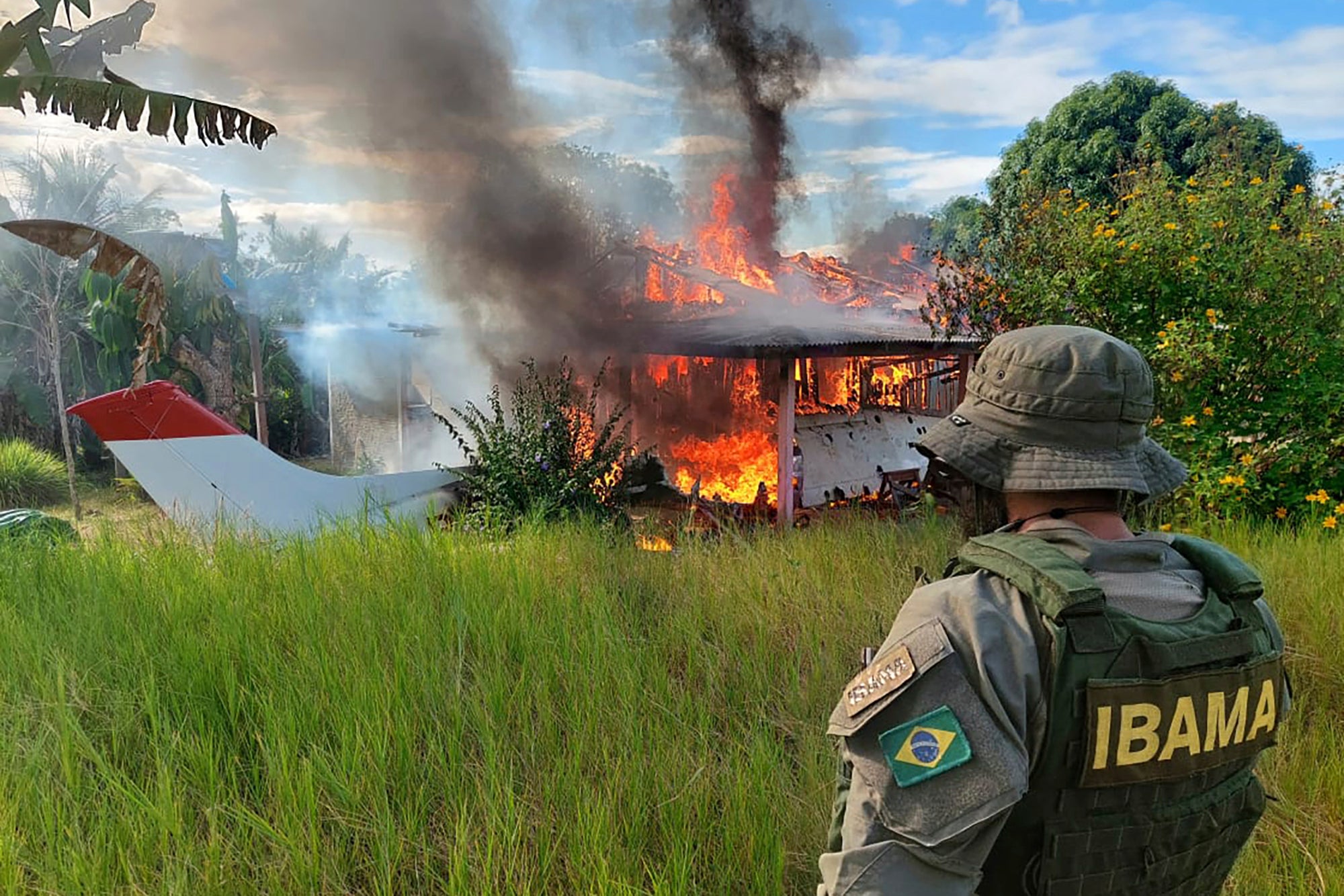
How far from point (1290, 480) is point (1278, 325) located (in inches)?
46.5

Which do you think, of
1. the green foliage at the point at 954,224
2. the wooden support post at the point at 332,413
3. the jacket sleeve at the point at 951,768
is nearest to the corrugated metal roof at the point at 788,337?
the jacket sleeve at the point at 951,768

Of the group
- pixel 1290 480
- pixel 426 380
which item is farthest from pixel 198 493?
pixel 1290 480

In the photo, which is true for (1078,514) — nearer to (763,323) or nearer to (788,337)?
(788,337)

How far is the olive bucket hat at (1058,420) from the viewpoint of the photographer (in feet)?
4.24

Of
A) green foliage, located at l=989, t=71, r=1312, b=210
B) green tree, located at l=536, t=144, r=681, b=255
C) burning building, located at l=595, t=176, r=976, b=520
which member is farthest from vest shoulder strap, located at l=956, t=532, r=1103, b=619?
green foliage, located at l=989, t=71, r=1312, b=210

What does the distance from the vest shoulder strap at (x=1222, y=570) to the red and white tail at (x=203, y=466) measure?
7.04m

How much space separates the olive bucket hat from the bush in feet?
52.3

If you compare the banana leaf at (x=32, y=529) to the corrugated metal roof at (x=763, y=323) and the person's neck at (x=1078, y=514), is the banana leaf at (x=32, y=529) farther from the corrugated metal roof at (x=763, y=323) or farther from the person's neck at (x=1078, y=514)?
the corrugated metal roof at (x=763, y=323)

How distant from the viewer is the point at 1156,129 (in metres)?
19.1

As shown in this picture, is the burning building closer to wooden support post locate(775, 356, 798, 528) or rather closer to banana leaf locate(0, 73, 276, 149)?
wooden support post locate(775, 356, 798, 528)

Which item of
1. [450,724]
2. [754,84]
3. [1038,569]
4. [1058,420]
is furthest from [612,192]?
[1038,569]

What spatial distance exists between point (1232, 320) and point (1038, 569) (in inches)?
244

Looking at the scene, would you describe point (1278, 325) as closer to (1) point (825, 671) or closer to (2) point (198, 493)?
(1) point (825, 671)

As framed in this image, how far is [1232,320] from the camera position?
19.6 ft
